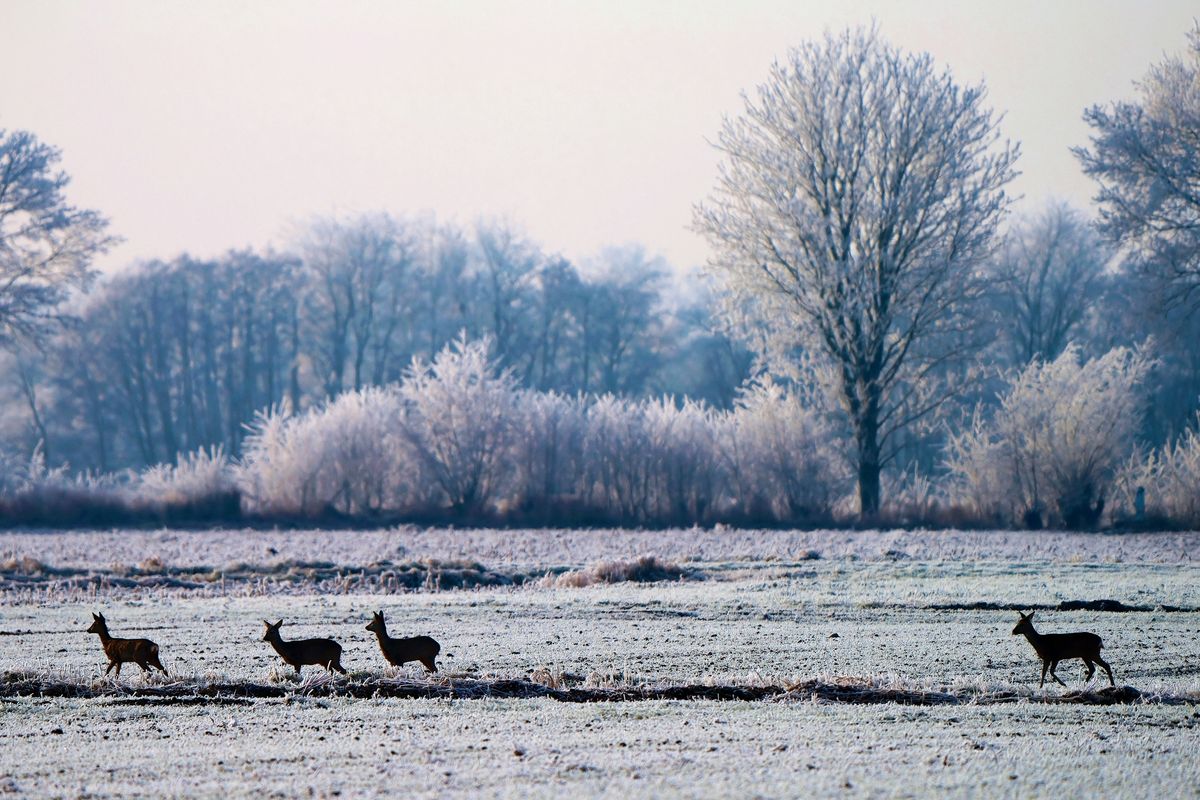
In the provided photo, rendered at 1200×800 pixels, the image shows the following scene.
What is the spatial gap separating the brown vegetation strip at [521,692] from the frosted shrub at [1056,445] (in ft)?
90.3

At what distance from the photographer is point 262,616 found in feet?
66.2

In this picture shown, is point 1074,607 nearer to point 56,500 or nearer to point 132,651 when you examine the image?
point 132,651

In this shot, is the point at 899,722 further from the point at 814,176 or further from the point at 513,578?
the point at 814,176

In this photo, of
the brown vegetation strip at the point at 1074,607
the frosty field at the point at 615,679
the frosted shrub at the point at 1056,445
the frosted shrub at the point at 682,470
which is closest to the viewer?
the frosty field at the point at 615,679

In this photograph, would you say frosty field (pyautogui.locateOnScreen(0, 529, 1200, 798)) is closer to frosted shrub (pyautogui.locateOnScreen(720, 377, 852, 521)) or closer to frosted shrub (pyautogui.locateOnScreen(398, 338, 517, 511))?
frosted shrub (pyautogui.locateOnScreen(720, 377, 852, 521))

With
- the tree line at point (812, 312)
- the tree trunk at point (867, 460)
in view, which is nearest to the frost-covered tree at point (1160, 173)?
the tree line at point (812, 312)

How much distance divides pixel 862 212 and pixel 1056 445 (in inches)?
347

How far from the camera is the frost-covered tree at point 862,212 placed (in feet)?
132

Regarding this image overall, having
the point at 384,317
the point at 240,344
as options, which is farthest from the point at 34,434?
the point at 384,317

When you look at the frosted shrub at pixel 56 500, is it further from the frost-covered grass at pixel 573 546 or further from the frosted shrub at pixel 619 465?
the frosted shrub at pixel 619 465

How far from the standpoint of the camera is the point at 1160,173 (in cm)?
3997

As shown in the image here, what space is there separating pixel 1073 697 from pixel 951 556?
17483 millimetres

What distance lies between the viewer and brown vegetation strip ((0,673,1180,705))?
12.7 meters

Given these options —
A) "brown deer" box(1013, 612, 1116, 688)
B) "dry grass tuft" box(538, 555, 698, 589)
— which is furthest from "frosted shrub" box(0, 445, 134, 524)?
"brown deer" box(1013, 612, 1116, 688)
